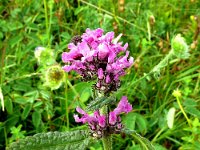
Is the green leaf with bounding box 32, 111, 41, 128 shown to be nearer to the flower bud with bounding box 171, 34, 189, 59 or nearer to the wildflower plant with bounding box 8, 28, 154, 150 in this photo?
the flower bud with bounding box 171, 34, 189, 59

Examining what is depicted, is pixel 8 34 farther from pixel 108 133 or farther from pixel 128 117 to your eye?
pixel 108 133

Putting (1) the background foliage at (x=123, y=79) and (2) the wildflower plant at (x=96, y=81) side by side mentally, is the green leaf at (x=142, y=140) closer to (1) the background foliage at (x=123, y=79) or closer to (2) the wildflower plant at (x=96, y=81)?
(2) the wildflower plant at (x=96, y=81)

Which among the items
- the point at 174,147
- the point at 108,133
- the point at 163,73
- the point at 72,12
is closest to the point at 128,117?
the point at 174,147

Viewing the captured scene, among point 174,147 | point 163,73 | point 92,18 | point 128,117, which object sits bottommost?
point 174,147

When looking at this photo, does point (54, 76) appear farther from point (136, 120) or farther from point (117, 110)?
point (117, 110)

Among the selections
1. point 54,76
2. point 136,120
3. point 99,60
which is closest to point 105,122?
point 99,60

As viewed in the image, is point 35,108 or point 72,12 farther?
point 72,12

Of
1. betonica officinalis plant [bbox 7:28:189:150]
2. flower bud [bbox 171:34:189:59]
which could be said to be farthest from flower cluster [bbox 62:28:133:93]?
flower bud [bbox 171:34:189:59]
